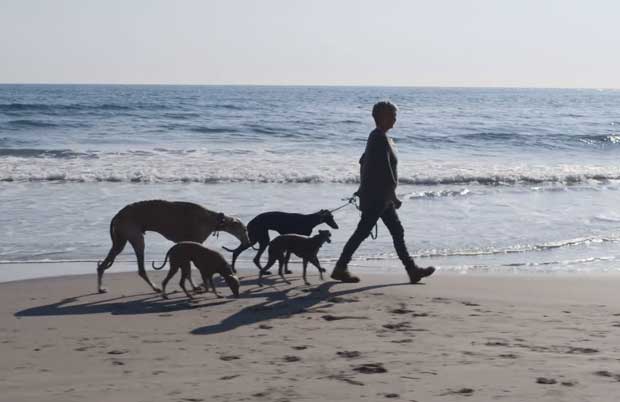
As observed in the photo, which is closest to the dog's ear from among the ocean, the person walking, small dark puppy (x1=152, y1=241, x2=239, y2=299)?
small dark puppy (x1=152, y1=241, x2=239, y2=299)

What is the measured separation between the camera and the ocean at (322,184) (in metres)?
9.86

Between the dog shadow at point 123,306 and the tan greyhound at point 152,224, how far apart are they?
0.93 feet

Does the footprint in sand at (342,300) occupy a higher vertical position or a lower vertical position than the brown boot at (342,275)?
lower

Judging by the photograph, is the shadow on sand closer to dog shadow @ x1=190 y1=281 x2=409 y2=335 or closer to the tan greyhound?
dog shadow @ x1=190 y1=281 x2=409 y2=335

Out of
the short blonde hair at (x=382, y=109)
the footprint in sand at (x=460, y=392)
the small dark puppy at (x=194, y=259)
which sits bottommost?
the footprint in sand at (x=460, y=392)

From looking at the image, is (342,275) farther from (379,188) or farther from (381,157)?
(381,157)

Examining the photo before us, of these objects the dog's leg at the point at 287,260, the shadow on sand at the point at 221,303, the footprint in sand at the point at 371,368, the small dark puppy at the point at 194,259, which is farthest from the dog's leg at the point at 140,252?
the footprint in sand at the point at 371,368

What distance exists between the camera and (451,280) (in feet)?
26.8

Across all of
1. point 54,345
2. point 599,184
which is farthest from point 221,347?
point 599,184

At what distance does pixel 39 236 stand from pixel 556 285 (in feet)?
20.1

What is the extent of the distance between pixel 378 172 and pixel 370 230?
0.56 metres

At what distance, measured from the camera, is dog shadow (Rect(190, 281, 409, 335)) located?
6063mm

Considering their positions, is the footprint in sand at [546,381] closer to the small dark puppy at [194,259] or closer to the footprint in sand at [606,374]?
the footprint in sand at [606,374]

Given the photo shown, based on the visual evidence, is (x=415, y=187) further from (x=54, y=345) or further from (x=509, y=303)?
(x=54, y=345)
